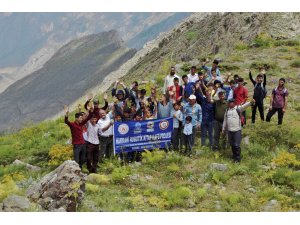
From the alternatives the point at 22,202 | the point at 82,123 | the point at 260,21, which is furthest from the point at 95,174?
the point at 260,21

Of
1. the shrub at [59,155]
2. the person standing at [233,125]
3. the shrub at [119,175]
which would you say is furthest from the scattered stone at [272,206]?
the shrub at [59,155]

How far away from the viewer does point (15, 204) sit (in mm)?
12039

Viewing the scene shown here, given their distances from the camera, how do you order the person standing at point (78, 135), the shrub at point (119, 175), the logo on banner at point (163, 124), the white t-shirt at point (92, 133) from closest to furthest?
the shrub at point (119, 175)
the person standing at point (78, 135)
the white t-shirt at point (92, 133)
the logo on banner at point (163, 124)

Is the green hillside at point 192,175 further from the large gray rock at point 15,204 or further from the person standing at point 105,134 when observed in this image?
the large gray rock at point 15,204

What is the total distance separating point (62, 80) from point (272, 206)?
494ft

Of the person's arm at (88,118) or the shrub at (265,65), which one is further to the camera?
the shrub at (265,65)

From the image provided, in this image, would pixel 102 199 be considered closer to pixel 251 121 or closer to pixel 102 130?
pixel 102 130

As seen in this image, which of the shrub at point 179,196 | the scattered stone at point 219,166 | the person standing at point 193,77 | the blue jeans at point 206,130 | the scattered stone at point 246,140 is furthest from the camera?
the person standing at point 193,77

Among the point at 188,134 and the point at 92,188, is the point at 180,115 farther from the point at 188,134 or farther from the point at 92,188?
the point at 92,188

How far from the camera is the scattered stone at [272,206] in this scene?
13.5 m

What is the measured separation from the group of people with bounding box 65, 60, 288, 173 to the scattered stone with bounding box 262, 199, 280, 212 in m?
3.41

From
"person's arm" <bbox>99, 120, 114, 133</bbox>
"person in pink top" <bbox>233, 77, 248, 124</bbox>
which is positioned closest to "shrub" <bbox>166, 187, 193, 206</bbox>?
A: "person's arm" <bbox>99, 120, 114, 133</bbox>

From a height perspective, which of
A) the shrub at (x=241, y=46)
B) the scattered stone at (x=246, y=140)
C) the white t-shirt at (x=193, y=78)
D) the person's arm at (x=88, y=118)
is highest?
the shrub at (x=241, y=46)

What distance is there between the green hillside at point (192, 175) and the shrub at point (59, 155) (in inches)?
1.6
